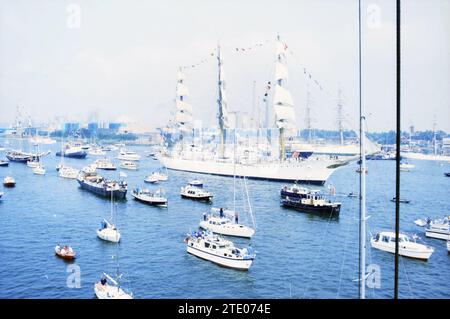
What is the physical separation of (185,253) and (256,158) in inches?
569

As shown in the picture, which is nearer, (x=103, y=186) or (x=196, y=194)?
(x=196, y=194)

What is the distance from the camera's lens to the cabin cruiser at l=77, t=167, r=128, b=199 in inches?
508

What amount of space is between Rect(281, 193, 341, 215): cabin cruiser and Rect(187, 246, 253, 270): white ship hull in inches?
204

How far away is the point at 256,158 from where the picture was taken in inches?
858

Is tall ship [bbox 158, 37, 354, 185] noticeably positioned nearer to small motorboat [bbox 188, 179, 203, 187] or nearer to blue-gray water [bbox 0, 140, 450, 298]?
small motorboat [bbox 188, 179, 203, 187]

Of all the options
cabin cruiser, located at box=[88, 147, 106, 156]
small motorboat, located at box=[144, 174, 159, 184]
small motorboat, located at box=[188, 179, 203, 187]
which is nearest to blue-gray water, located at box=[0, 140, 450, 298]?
small motorboat, located at box=[188, 179, 203, 187]

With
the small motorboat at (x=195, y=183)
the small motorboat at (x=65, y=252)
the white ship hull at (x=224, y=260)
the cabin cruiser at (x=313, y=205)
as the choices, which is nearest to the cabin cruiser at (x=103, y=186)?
the small motorboat at (x=195, y=183)

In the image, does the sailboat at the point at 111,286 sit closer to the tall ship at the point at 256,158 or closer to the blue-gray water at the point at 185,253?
the blue-gray water at the point at 185,253

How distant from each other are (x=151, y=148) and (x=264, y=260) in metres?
31.4

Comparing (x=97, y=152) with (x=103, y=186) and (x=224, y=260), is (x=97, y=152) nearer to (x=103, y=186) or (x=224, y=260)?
(x=103, y=186)

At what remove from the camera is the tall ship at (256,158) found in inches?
723

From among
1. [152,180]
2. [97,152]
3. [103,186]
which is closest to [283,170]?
[152,180]
